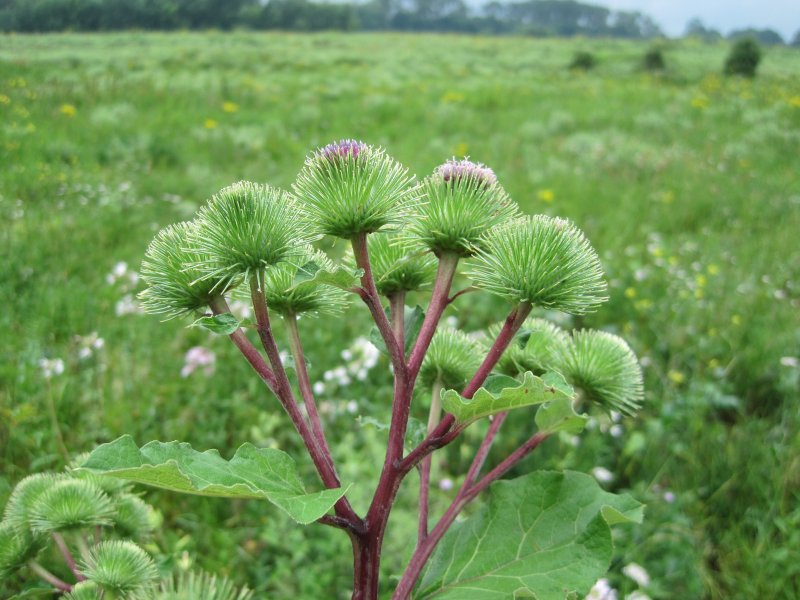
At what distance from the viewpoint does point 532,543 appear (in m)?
1.09

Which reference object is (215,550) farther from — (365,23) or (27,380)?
(365,23)

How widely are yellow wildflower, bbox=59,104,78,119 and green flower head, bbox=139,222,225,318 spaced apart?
7.33m

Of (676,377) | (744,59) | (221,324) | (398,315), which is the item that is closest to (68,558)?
(221,324)

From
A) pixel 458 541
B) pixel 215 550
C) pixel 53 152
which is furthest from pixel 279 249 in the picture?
pixel 53 152

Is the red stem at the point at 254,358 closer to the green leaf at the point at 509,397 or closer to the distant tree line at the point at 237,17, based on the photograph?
the green leaf at the point at 509,397

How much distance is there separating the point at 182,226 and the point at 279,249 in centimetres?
22

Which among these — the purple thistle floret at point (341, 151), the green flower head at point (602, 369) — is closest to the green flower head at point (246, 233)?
the purple thistle floret at point (341, 151)

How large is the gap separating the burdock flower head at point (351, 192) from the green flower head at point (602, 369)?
1.54ft

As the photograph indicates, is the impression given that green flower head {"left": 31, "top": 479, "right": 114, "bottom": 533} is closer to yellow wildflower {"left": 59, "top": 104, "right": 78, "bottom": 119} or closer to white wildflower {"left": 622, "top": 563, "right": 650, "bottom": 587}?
white wildflower {"left": 622, "top": 563, "right": 650, "bottom": 587}

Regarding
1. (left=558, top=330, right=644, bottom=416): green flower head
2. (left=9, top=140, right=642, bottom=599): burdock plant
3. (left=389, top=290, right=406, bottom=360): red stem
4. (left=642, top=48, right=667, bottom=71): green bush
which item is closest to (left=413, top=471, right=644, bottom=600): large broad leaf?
(left=9, top=140, right=642, bottom=599): burdock plant

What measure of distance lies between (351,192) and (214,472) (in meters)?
0.47

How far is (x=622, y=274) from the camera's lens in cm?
443

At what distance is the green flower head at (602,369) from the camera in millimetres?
1255

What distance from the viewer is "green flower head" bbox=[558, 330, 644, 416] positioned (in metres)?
1.25
